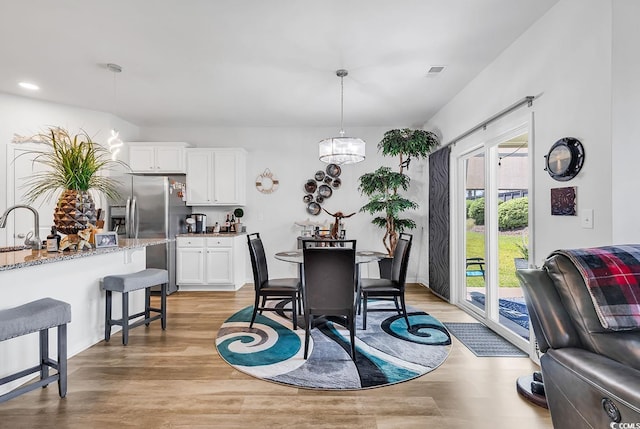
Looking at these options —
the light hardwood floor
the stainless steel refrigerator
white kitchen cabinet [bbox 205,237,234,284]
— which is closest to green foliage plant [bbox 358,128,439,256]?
white kitchen cabinet [bbox 205,237,234,284]

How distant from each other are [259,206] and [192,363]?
128 inches

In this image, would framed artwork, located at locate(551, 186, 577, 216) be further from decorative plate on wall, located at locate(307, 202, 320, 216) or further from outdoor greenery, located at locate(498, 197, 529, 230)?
decorative plate on wall, located at locate(307, 202, 320, 216)

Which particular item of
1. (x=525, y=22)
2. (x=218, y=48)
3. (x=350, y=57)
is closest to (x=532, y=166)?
(x=525, y=22)

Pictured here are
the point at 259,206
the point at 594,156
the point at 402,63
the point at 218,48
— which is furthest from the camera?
the point at 259,206

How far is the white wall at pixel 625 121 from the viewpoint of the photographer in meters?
1.87

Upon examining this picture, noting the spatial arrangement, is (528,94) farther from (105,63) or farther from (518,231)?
(105,63)

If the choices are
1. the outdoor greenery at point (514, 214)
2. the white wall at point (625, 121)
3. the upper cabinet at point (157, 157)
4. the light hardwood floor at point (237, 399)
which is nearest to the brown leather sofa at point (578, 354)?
the light hardwood floor at point (237, 399)

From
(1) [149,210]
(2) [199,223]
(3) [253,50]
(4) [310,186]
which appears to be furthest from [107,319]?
(4) [310,186]

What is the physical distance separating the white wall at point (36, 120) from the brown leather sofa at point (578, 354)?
507cm

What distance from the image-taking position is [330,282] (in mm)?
2586

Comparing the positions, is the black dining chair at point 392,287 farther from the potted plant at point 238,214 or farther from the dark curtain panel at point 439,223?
the potted plant at point 238,214

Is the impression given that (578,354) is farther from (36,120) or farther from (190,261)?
(36,120)

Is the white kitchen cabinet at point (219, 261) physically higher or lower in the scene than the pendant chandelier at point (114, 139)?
lower

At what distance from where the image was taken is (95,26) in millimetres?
2584
